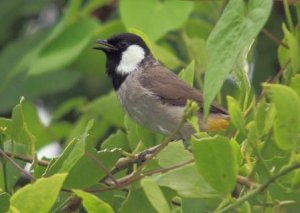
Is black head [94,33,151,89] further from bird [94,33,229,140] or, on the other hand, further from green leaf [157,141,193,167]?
green leaf [157,141,193,167]

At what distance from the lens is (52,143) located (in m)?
3.27

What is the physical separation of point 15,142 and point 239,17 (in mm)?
516

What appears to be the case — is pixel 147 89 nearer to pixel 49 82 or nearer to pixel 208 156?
pixel 49 82

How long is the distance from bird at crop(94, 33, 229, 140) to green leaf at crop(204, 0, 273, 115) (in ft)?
2.40

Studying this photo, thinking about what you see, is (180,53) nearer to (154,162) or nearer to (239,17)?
(154,162)

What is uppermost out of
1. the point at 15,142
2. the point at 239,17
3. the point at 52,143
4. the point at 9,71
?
the point at 239,17

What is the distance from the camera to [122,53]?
3061 mm

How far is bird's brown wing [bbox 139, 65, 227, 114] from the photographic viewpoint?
8.59ft

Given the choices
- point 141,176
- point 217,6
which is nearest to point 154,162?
point 141,176

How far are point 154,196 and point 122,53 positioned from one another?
1519 millimetres

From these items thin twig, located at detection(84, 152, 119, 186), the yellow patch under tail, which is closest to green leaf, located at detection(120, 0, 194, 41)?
the yellow patch under tail

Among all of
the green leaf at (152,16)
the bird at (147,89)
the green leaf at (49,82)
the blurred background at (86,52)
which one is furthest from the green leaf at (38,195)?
the green leaf at (49,82)

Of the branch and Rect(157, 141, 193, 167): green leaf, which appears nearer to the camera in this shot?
the branch

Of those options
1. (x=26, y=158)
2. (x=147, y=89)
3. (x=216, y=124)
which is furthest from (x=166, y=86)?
(x=26, y=158)
